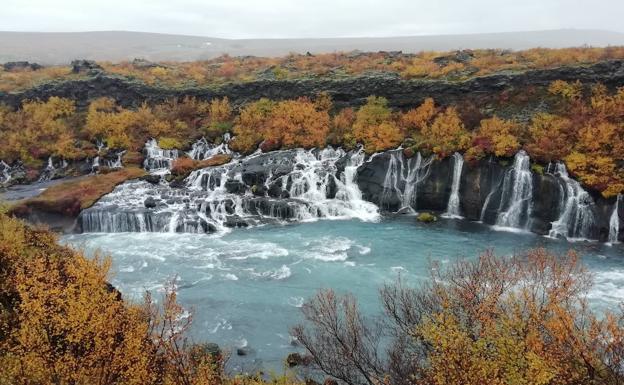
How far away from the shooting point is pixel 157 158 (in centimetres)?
7388

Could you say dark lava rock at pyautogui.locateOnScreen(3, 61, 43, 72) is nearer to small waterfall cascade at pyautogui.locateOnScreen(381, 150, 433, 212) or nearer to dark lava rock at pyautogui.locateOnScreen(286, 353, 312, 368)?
small waterfall cascade at pyautogui.locateOnScreen(381, 150, 433, 212)

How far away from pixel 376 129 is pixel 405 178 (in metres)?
9.54

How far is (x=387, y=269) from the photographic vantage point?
41906mm

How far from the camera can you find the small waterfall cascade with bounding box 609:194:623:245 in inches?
1829

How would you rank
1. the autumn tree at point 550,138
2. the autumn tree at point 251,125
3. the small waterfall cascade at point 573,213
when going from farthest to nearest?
the autumn tree at point 251,125 → the autumn tree at point 550,138 → the small waterfall cascade at point 573,213

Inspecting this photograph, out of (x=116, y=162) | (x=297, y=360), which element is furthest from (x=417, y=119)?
(x=297, y=360)

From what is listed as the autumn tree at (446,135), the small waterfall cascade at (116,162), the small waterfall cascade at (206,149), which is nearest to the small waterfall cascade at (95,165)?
the small waterfall cascade at (116,162)

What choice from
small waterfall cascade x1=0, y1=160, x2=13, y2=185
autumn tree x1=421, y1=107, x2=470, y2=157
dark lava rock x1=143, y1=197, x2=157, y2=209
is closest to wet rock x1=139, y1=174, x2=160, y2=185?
dark lava rock x1=143, y1=197, x2=157, y2=209

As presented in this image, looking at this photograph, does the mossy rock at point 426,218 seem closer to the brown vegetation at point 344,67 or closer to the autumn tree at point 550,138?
the autumn tree at point 550,138

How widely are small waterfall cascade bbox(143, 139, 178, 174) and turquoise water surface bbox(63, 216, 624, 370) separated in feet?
71.9

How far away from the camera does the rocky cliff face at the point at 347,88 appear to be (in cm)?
6608

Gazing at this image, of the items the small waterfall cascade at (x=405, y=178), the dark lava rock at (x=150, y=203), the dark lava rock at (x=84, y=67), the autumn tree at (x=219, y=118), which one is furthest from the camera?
the dark lava rock at (x=84, y=67)

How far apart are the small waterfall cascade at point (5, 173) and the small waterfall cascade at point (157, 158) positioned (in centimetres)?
1976

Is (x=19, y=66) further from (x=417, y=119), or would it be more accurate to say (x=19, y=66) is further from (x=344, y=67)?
(x=417, y=119)
